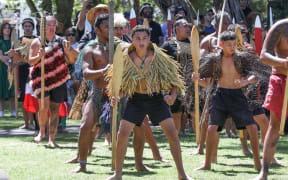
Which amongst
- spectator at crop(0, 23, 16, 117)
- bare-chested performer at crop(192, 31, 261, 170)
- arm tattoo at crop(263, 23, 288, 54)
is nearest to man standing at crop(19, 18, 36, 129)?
spectator at crop(0, 23, 16, 117)

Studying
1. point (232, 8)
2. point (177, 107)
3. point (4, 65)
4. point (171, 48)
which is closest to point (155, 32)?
A: point (232, 8)

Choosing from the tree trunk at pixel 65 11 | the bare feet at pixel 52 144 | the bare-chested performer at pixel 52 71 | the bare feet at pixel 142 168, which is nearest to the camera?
the bare feet at pixel 142 168

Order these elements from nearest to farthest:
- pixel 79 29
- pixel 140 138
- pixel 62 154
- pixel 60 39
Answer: pixel 140 138 < pixel 62 154 < pixel 60 39 < pixel 79 29

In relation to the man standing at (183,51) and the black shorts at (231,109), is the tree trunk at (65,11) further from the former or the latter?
the black shorts at (231,109)

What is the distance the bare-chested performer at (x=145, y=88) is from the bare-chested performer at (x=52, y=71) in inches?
130

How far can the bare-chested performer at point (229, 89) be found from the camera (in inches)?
283

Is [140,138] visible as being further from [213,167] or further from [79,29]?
[79,29]

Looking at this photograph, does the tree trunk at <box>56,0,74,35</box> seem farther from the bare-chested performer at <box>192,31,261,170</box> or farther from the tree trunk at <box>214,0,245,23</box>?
the bare-chested performer at <box>192,31,261,170</box>

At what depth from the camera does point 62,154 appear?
872cm

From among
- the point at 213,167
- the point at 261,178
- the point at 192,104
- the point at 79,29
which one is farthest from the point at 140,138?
the point at 79,29

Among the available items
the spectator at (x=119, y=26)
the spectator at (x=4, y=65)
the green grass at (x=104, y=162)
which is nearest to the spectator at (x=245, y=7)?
the green grass at (x=104, y=162)

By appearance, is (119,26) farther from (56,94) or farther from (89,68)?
(56,94)

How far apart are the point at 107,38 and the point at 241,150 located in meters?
2.97

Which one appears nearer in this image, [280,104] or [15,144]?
[280,104]
